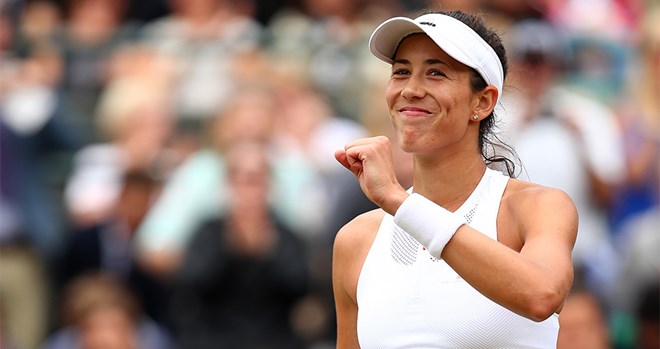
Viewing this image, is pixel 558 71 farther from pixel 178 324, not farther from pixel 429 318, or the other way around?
pixel 429 318

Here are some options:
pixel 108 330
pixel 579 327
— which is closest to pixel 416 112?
pixel 579 327

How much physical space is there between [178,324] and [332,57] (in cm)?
227

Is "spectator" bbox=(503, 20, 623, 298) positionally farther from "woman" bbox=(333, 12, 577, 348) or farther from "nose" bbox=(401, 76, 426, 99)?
"nose" bbox=(401, 76, 426, 99)

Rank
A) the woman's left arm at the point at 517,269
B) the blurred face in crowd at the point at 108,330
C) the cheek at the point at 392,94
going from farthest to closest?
the blurred face in crowd at the point at 108,330 < the cheek at the point at 392,94 < the woman's left arm at the point at 517,269

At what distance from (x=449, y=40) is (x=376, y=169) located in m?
0.40

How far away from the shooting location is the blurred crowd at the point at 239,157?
6938mm

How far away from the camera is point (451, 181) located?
3.45 metres

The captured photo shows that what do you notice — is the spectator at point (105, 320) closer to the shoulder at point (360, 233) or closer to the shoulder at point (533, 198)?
the shoulder at point (360, 233)

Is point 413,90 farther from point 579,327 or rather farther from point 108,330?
point 108,330

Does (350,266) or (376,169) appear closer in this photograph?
(376,169)

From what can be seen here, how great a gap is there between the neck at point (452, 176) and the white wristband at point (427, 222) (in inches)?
14.4

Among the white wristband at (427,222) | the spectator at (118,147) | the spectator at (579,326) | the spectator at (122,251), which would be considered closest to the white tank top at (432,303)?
the white wristband at (427,222)

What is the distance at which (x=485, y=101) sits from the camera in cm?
340

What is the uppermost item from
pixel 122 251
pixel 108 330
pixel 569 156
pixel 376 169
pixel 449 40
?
pixel 449 40
